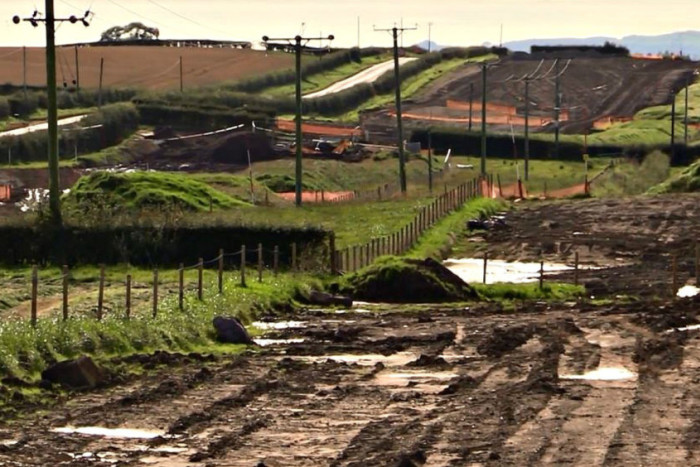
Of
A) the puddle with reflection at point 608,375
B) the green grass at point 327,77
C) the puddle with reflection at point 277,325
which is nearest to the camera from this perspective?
the puddle with reflection at point 608,375

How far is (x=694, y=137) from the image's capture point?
4567 inches

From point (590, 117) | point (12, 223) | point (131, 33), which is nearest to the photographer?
point (12, 223)

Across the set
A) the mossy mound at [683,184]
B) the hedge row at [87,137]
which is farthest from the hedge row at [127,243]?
the hedge row at [87,137]

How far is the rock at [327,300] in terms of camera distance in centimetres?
4106

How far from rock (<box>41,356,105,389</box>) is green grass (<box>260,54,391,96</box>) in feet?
361

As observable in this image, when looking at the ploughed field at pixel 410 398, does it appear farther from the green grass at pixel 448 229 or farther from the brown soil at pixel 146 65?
the brown soil at pixel 146 65

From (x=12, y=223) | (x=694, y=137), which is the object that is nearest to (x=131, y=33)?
→ (x=694, y=137)

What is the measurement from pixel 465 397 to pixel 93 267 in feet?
79.3

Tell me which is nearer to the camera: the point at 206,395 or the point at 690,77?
the point at 206,395

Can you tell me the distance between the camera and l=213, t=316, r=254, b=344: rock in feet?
104

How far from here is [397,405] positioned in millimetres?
24016

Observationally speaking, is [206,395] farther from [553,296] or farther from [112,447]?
[553,296]

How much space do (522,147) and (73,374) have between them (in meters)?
85.9

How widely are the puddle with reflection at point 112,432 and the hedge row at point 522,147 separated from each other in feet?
276
